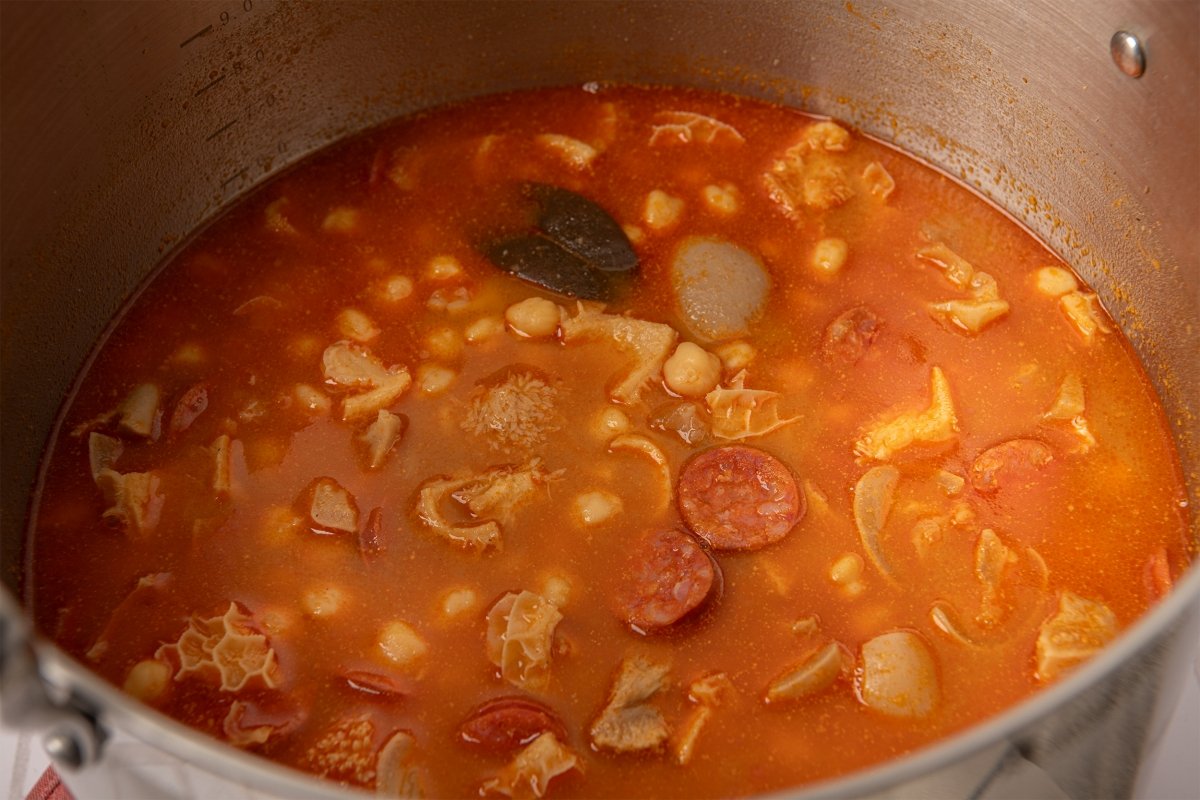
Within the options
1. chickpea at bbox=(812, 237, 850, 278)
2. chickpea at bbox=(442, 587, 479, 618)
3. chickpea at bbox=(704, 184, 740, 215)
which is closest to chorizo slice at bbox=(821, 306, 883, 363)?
chickpea at bbox=(812, 237, 850, 278)

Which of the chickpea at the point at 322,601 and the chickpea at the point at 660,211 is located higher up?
the chickpea at the point at 660,211

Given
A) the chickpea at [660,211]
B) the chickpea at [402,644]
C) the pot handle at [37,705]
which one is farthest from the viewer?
the chickpea at [660,211]

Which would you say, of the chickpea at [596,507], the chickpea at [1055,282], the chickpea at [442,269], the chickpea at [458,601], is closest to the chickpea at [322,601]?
the chickpea at [458,601]

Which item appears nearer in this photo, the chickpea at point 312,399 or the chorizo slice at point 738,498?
the chorizo slice at point 738,498

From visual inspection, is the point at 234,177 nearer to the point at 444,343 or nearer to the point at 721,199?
the point at 444,343

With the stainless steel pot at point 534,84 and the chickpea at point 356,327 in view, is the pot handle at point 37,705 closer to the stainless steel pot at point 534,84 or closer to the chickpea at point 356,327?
the stainless steel pot at point 534,84

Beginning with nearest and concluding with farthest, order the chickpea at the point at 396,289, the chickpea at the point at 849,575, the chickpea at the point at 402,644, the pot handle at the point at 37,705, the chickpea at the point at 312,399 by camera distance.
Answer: the pot handle at the point at 37,705 < the chickpea at the point at 402,644 < the chickpea at the point at 849,575 < the chickpea at the point at 312,399 < the chickpea at the point at 396,289
